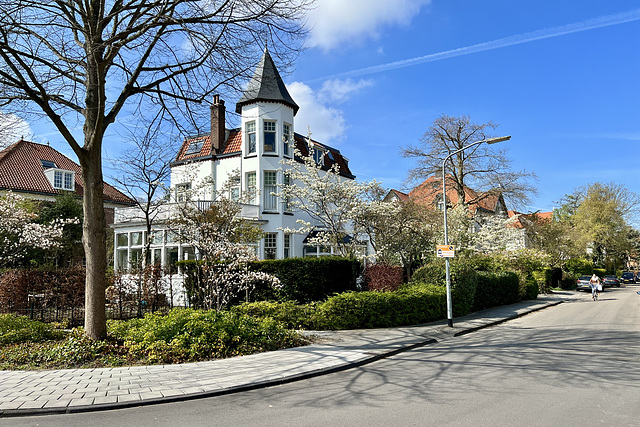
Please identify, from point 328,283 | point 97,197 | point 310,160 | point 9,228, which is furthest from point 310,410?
point 9,228

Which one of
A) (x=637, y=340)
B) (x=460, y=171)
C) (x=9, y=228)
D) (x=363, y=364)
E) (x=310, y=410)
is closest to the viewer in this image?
(x=310, y=410)

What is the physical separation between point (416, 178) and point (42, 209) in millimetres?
26375

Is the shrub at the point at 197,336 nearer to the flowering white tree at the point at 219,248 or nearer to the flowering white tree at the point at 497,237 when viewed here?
the flowering white tree at the point at 219,248

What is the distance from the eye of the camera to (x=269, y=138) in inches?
1021

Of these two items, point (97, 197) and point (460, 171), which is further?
point (460, 171)

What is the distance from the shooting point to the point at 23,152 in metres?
35.0

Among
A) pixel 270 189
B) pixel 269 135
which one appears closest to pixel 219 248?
pixel 270 189

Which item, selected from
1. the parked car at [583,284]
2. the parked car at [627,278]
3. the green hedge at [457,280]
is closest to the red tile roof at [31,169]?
the green hedge at [457,280]

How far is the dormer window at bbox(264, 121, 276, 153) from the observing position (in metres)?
25.8

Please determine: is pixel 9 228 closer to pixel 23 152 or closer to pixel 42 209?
pixel 42 209

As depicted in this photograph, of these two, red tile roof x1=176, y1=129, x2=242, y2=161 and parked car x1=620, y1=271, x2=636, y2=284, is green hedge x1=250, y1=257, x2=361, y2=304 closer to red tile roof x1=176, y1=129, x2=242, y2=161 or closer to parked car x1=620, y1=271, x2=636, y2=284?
red tile roof x1=176, y1=129, x2=242, y2=161

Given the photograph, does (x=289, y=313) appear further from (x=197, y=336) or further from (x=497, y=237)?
(x=497, y=237)

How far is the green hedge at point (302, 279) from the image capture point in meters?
15.7

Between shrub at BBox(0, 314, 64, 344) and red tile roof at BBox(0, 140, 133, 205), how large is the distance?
2149cm
